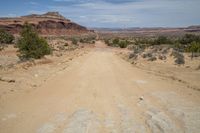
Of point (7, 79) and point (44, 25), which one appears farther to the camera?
point (44, 25)

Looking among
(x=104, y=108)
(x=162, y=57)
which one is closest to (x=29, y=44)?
(x=162, y=57)

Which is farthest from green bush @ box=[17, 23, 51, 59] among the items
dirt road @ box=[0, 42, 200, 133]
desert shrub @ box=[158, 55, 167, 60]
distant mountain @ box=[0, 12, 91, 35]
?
distant mountain @ box=[0, 12, 91, 35]

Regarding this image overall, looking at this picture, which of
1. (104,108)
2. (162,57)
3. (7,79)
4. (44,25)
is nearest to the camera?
(104,108)

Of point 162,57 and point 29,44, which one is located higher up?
point 29,44

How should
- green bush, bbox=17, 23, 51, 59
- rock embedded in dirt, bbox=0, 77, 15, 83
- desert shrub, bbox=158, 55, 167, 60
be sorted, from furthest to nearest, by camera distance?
green bush, bbox=17, 23, 51, 59, desert shrub, bbox=158, 55, 167, 60, rock embedded in dirt, bbox=0, 77, 15, 83

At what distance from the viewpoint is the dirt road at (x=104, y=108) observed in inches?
367

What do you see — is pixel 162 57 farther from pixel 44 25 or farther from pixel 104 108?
pixel 44 25

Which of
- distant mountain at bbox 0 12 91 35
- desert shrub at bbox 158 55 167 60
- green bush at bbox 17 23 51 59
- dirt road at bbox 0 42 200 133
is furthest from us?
distant mountain at bbox 0 12 91 35

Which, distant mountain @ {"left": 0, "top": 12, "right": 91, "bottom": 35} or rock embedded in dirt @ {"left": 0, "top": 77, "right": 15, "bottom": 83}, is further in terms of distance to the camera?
distant mountain @ {"left": 0, "top": 12, "right": 91, "bottom": 35}

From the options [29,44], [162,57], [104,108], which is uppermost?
[29,44]

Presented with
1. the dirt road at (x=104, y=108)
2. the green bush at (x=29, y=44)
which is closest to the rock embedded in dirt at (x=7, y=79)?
the dirt road at (x=104, y=108)

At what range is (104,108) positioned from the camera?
11.6m

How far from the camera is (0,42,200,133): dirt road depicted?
9.33 m

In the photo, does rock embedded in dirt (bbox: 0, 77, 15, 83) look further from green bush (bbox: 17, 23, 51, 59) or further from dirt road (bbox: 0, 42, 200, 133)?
green bush (bbox: 17, 23, 51, 59)
